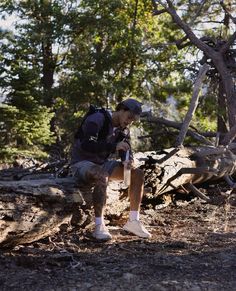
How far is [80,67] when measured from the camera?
19.0 m

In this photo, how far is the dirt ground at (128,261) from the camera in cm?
339

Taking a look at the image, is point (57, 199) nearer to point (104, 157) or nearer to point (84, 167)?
point (84, 167)

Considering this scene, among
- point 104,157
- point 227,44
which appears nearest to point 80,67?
point 227,44

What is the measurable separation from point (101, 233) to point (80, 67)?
49.4 feet

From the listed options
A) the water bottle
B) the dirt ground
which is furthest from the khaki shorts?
the dirt ground

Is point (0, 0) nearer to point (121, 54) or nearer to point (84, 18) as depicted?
point (84, 18)

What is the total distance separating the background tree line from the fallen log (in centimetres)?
936

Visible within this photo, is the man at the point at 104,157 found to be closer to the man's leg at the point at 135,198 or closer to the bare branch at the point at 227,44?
the man's leg at the point at 135,198

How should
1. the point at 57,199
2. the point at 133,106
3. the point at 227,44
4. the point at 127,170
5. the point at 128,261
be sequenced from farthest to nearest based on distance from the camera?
the point at 227,44 < the point at 127,170 < the point at 133,106 < the point at 57,199 < the point at 128,261

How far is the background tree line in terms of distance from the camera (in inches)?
693

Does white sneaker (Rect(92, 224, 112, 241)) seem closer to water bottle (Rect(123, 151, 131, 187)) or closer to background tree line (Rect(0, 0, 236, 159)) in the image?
water bottle (Rect(123, 151, 131, 187))

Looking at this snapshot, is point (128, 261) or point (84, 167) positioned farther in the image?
point (84, 167)

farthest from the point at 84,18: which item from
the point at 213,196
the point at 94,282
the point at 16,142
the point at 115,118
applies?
the point at 94,282

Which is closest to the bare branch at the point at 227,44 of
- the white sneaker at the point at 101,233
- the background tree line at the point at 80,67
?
the background tree line at the point at 80,67
